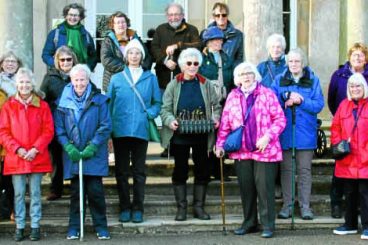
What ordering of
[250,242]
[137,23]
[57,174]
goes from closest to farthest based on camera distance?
[250,242], [57,174], [137,23]

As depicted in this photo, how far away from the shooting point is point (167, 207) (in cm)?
960

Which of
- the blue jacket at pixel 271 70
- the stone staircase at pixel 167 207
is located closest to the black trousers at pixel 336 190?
the stone staircase at pixel 167 207

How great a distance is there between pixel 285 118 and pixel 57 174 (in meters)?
2.67

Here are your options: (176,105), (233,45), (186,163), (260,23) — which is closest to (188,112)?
(176,105)

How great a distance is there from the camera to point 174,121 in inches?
353

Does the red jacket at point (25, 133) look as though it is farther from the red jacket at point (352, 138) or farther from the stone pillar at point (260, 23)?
the stone pillar at point (260, 23)

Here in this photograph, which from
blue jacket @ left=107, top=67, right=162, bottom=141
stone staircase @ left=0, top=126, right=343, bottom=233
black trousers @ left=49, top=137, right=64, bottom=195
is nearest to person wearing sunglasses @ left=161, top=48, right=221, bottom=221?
blue jacket @ left=107, top=67, right=162, bottom=141

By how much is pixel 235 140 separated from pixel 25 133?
7.19ft

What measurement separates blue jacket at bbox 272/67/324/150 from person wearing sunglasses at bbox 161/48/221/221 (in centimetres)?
75

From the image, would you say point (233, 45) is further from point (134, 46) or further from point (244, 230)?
point (244, 230)

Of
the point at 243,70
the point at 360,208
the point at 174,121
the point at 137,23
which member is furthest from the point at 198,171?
the point at 137,23

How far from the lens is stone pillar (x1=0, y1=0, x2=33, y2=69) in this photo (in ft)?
33.9

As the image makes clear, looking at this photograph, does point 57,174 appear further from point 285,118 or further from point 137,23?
point 137,23

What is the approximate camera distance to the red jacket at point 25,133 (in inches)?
340
